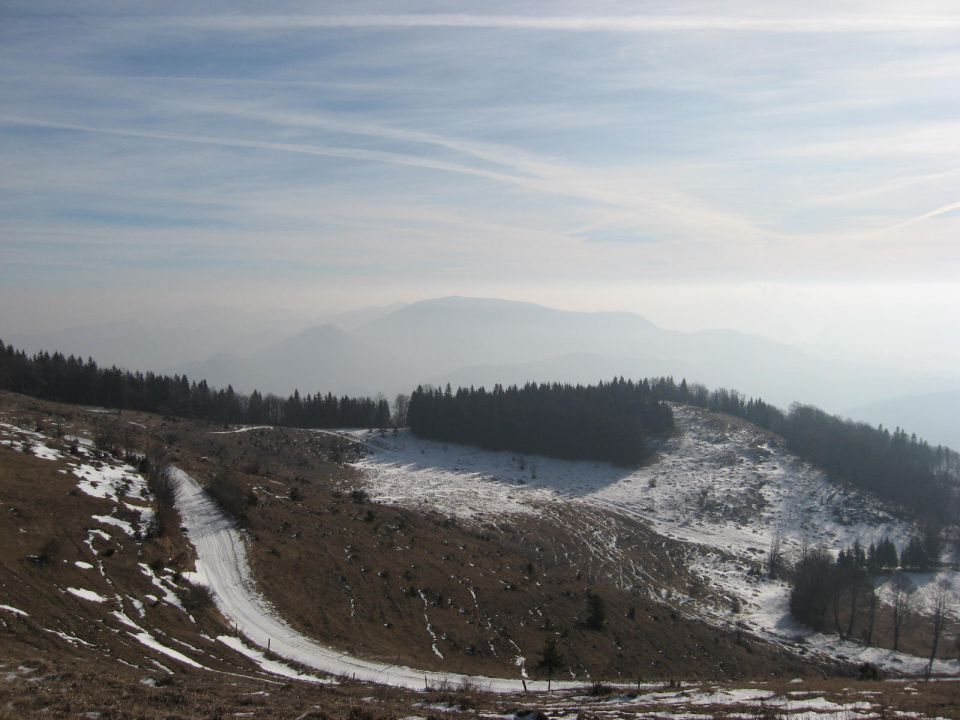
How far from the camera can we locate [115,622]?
908 inches

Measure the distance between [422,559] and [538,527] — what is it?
2886 centimetres

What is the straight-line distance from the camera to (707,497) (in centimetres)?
9012

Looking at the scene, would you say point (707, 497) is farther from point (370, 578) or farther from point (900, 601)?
point (370, 578)

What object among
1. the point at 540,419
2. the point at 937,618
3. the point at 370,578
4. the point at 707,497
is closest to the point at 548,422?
the point at 540,419

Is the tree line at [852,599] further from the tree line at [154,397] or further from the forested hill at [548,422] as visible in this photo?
the tree line at [154,397]

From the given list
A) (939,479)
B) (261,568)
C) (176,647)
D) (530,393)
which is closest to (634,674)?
(261,568)

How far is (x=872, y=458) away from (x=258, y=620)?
11419cm

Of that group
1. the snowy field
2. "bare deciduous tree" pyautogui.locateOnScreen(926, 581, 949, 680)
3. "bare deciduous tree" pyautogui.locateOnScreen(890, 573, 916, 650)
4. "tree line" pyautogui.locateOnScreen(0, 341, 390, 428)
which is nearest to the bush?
the snowy field

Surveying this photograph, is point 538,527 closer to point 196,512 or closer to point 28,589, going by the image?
point 196,512

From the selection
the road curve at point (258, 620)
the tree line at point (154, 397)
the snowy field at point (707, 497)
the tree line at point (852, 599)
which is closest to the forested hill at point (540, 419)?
the tree line at point (154, 397)

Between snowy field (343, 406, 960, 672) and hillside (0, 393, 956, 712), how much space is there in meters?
0.62

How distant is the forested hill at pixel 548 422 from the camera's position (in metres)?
109

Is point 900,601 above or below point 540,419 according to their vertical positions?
below

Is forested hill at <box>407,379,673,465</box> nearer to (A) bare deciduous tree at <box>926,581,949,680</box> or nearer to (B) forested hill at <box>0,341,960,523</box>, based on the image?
(B) forested hill at <box>0,341,960,523</box>
